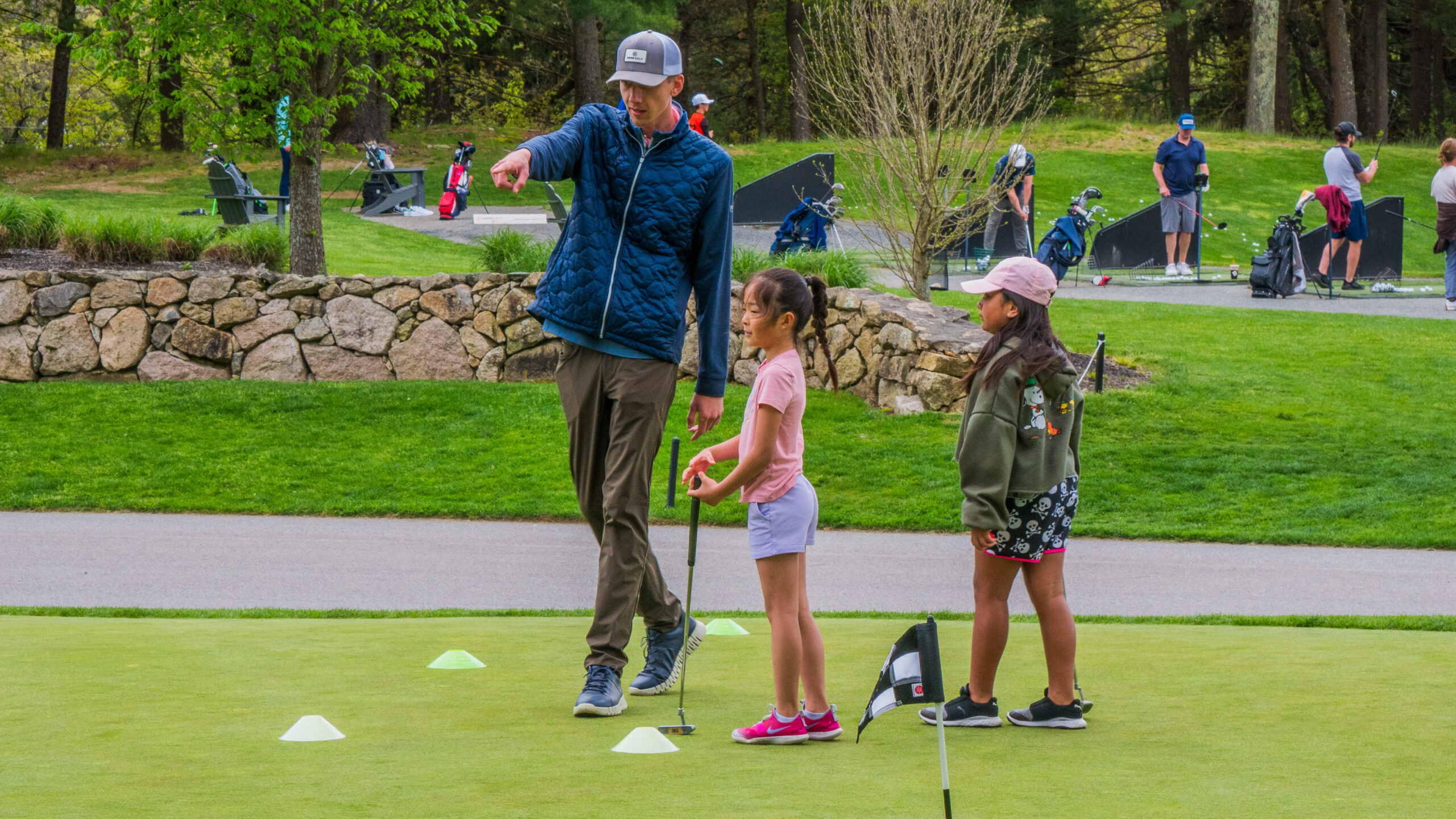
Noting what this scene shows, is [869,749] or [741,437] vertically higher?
[741,437]

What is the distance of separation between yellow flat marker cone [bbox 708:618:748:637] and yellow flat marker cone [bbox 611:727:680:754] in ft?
6.67

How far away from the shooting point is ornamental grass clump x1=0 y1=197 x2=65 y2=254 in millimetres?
14633

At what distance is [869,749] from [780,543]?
60cm

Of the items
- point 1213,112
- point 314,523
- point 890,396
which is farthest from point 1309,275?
point 1213,112

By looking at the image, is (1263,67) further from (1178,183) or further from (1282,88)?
(1178,183)

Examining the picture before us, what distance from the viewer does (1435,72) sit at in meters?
47.0

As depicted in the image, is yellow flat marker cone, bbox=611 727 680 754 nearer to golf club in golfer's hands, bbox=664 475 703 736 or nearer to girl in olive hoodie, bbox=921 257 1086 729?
golf club in golfer's hands, bbox=664 475 703 736

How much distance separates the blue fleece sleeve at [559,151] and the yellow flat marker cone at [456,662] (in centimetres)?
170

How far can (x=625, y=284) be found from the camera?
4285 mm

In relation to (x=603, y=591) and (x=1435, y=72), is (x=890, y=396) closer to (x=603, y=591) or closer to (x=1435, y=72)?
(x=603, y=591)

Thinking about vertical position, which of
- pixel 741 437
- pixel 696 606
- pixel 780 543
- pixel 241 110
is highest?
pixel 241 110

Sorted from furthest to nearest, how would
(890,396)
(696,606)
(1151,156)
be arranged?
(1151,156) → (890,396) → (696,606)

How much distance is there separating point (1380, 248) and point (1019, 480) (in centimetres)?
1926

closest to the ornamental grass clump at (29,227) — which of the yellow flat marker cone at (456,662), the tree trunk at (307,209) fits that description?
the tree trunk at (307,209)
